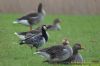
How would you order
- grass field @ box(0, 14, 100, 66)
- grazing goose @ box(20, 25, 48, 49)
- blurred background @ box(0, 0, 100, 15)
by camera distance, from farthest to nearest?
blurred background @ box(0, 0, 100, 15) → grazing goose @ box(20, 25, 48, 49) → grass field @ box(0, 14, 100, 66)

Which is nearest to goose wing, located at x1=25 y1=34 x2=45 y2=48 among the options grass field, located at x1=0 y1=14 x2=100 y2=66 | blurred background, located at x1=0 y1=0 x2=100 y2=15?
grass field, located at x1=0 y1=14 x2=100 y2=66

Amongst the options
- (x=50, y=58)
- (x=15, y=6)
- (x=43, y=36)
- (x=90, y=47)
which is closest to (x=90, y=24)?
(x=15, y=6)

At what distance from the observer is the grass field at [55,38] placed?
1412cm

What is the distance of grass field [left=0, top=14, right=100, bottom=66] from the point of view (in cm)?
1412

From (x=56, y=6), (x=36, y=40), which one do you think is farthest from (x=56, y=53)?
(x=56, y=6)

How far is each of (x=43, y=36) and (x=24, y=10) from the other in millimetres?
16168

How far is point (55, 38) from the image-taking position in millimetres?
19641

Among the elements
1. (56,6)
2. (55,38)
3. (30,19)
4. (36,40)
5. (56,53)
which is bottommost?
(56,53)

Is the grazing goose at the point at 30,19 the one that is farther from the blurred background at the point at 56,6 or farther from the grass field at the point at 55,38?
the blurred background at the point at 56,6

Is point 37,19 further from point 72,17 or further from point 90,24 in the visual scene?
point 72,17

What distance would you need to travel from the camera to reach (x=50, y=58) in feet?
43.4

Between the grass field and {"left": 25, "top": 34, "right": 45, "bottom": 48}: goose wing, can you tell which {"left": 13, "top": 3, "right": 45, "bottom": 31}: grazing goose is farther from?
{"left": 25, "top": 34, "right": 45, "bottom": 48}: goose wing

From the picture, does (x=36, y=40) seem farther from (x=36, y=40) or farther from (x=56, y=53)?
(x=56, y=53)

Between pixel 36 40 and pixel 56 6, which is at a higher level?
pixel 56 6
